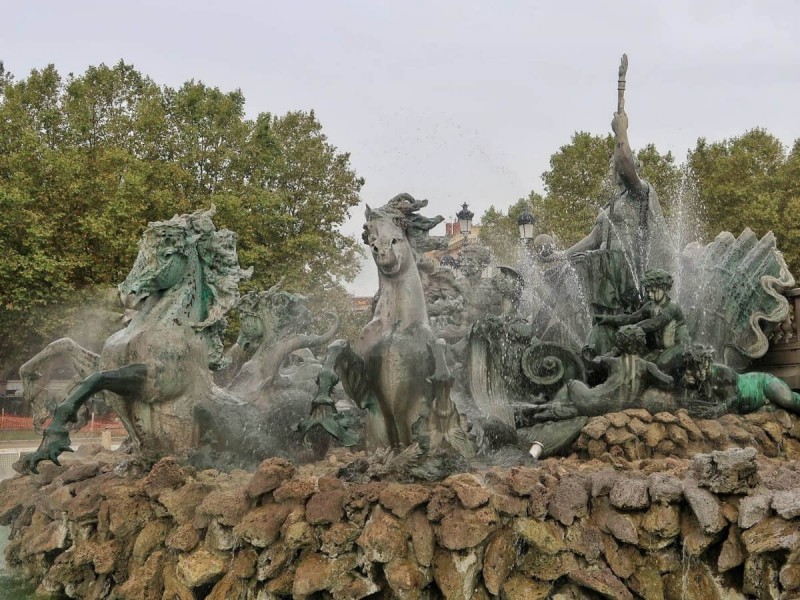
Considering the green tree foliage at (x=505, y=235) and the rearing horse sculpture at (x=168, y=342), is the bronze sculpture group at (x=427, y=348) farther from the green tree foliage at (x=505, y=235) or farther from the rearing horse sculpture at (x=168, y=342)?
the green tree foliage at (x=505, y=235)

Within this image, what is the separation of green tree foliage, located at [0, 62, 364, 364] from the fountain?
39.8 ft

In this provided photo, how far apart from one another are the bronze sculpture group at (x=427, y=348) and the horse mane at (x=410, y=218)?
1 cm

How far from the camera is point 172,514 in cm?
493

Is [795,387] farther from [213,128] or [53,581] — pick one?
[213,128]

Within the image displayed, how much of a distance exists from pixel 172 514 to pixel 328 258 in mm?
18536

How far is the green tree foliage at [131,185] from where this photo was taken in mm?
19516

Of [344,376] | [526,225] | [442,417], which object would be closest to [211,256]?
[344,376]

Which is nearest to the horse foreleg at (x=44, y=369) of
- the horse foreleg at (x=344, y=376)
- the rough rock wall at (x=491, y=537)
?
the rough rock wall at (x=491, y=537)

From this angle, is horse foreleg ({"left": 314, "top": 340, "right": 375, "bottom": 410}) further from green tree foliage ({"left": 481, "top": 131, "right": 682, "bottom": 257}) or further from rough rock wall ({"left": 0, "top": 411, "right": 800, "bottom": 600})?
green tree foliage ({"left": 481, "top": 131, "right": 682, "bottom": 257})

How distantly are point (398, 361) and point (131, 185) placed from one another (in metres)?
16.2

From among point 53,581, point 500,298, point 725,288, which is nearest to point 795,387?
point 725,288

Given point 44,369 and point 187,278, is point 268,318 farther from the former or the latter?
point 44,369

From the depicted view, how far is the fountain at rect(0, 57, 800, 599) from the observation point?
418cm

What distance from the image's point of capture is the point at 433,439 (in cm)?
519
